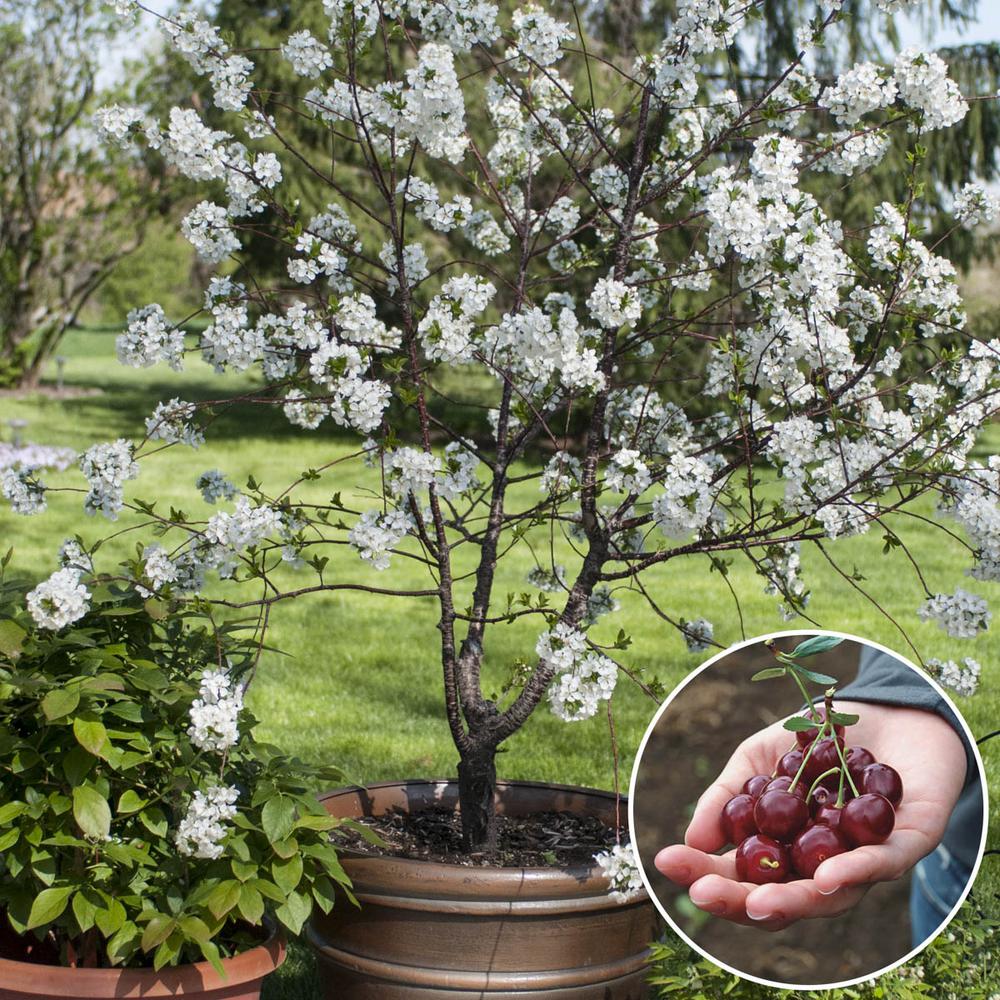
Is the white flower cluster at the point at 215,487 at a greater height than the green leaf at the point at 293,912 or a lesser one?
greater

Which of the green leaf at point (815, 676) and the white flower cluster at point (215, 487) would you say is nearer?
the green leaf at point (815, 676)

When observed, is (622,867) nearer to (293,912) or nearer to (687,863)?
(687,863)

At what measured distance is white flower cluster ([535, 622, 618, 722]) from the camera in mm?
2254

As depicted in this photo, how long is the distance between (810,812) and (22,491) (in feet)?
5.10

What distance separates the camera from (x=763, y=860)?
76.6 inches

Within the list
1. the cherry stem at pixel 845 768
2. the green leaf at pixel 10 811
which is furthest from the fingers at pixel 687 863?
the green leaf at pixel 10 811

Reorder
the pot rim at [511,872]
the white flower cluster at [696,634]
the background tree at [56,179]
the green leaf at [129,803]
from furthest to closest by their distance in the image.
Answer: the background tree at [56,179] < the white flower cluster at [696,634] < the pot rim at [511,872] < the green leaf at [129,803]

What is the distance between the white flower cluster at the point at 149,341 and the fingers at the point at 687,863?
1.27 metres

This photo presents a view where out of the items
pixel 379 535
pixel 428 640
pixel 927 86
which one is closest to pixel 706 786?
pixel 379 535

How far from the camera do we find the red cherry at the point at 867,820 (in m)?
1.90

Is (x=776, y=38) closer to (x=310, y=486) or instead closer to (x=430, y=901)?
(x=310, y=486)

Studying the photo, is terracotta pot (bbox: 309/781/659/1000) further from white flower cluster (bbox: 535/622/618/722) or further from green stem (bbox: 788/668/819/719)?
A: green stem (bbox: 788/668/819/719)

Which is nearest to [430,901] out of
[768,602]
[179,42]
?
[179,42]

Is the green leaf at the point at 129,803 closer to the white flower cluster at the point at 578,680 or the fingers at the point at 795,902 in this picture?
the white flower cluster at the point at 578,680
